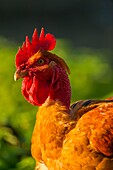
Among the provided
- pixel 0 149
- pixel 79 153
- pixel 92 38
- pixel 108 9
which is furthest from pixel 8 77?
pixel 108 9

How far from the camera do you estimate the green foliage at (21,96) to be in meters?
2.49

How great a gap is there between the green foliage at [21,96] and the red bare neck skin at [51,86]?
630mm

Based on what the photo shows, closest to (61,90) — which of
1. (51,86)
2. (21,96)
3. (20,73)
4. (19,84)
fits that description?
(51,86)

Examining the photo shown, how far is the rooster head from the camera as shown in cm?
183

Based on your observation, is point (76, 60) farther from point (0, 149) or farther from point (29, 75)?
point (29, 75)

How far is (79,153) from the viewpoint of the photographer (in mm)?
1737

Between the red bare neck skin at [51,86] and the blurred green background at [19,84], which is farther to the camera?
the blurred green background at [19,84]

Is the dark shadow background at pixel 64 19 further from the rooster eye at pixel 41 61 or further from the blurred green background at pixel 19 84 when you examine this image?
the rooster eye at pixel 41 61

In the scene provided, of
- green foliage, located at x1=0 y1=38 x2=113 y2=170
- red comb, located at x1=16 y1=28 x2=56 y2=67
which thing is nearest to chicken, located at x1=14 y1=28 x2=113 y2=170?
red comb, located at x1=16 y1=28 x2=56 y2=67

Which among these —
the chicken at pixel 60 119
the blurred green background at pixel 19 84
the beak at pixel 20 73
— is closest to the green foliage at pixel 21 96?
the blurred green background at pixel 19 84

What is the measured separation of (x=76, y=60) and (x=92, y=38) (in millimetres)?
2900

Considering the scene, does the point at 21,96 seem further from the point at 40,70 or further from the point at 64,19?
the point at 64,19

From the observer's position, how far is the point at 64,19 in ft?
22.2

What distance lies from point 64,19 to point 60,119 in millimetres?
5023
